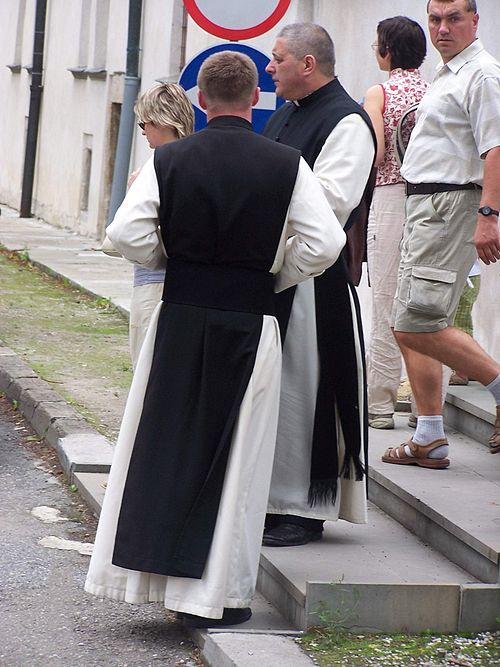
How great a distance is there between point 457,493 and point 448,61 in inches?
69.2

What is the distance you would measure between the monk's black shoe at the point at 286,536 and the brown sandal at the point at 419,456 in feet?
2.92

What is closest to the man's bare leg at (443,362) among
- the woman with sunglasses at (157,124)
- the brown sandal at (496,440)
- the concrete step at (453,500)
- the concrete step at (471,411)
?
the brown sandal at (496,440)

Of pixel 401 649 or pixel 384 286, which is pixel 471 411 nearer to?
pixel 384 286

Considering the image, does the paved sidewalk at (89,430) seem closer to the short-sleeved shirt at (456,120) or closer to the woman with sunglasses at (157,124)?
the woman with sunglasses at (157,124)

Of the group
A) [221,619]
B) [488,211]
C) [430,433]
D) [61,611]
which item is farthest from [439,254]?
[61,611]

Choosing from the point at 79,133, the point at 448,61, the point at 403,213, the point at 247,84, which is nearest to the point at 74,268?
the point at 79,133

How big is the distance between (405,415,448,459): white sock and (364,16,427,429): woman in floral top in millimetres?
732

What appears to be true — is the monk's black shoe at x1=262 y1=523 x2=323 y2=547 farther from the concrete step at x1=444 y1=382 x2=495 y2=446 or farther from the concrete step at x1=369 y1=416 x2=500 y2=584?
the concrete step at x1=444 y1=382 x2=495 y2=446

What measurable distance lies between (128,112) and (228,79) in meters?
11.6

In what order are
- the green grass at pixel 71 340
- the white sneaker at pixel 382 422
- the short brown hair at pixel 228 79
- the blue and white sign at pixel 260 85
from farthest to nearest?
the green grass at pixel 71 340 < the blue and white sign at pixel 260 85 < the white sneaker at pixel 382 422 < the short brown hair at pixel 228 79

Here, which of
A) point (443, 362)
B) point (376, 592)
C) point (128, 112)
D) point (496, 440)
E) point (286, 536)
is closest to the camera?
point (376, 592)

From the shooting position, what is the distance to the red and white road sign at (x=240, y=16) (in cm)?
752

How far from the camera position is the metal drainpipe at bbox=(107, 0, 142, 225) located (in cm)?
1563

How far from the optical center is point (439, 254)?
5883mm
